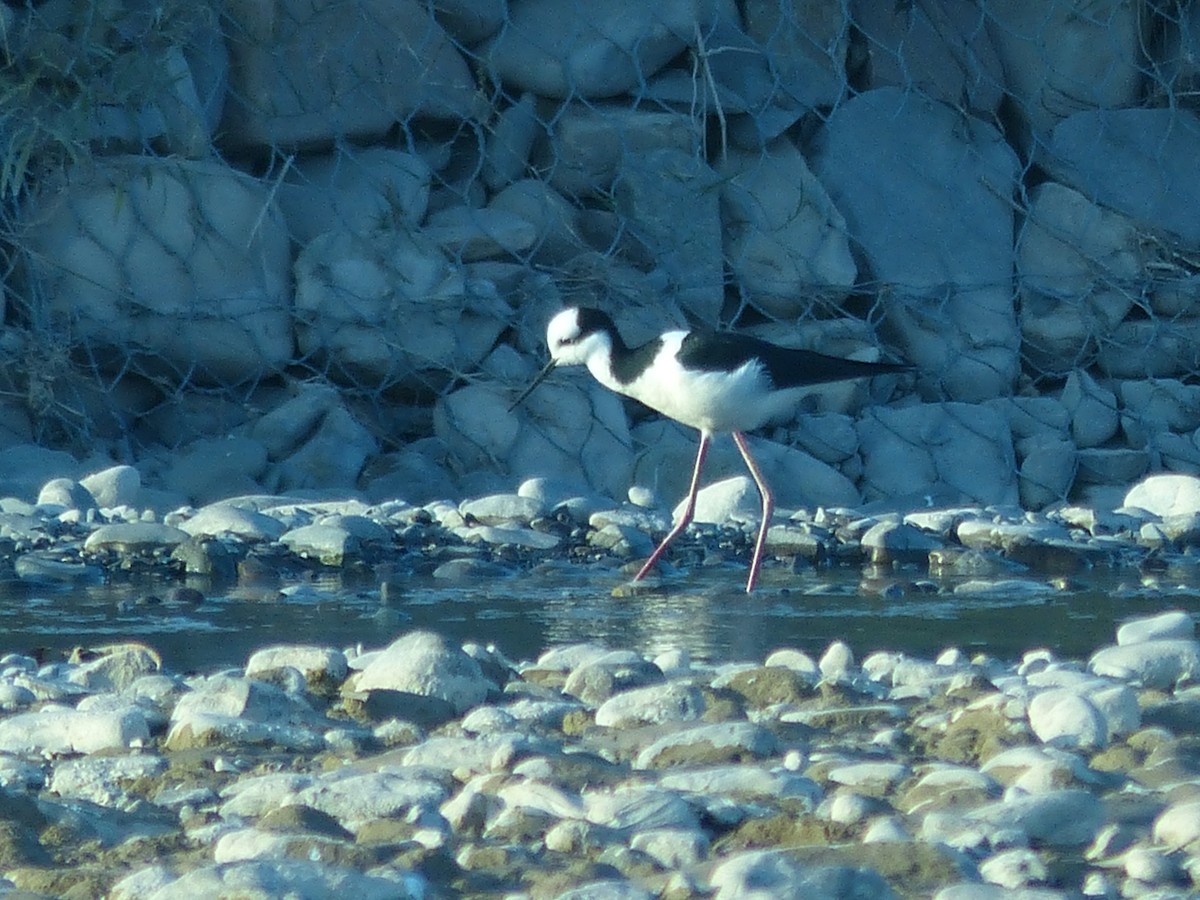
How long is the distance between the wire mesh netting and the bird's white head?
0.88m

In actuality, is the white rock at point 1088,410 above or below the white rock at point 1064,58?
below

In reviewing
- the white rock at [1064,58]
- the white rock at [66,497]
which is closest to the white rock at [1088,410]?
the white rock at [1064,58]

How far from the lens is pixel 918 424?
726 centimetres

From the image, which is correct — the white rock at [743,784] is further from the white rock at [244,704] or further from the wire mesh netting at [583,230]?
the wire mesh netting at [583,230]

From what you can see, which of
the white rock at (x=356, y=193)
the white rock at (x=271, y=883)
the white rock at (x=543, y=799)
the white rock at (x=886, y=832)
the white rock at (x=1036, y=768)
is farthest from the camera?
the white rock at (x=356, y=193)

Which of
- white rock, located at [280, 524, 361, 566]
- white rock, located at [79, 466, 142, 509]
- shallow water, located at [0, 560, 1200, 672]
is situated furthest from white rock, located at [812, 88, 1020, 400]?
white rock, located at [280, 524, 361, 566]

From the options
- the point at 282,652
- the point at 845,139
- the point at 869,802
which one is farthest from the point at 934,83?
the point at 869,802

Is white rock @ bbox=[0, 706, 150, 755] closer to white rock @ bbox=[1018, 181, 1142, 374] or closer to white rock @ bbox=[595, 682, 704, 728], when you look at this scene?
white rock @ bbox=[595, 682, 704, 728]

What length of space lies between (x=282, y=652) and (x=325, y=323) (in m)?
3.89

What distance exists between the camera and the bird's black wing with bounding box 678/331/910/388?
525cm

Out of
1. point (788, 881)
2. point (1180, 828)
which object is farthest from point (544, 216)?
point (788, 881)

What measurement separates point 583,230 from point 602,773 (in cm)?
527

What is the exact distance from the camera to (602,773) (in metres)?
2.45

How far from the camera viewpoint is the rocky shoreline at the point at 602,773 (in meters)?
2.01
